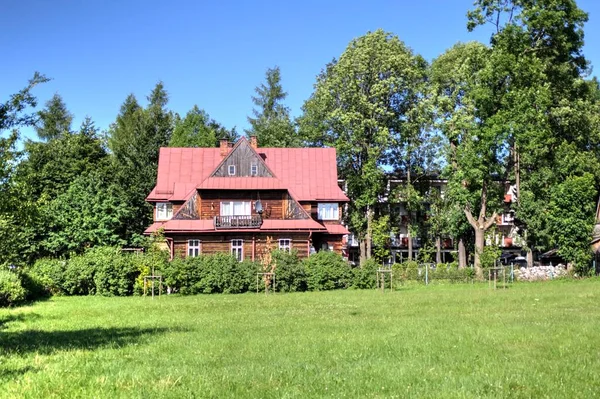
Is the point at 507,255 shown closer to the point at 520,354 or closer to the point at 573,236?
the point at 573,236

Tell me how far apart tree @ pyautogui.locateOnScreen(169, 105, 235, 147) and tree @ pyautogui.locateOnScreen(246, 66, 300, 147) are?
4080 mm

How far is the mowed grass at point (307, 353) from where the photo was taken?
27.6 feet

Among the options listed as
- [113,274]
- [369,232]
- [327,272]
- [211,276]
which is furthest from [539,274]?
[113,274]

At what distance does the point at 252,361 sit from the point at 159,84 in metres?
64.3

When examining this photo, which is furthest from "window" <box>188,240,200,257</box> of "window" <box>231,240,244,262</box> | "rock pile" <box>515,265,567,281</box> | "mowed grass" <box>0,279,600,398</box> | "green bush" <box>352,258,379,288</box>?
"mowed grass" <box>0,279,600,398</box>

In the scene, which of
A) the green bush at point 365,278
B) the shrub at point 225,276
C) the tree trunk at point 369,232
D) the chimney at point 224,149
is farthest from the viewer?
the tree trunk at point 369,232

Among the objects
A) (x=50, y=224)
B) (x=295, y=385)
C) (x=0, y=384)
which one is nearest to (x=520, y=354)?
(x=295, y=385)

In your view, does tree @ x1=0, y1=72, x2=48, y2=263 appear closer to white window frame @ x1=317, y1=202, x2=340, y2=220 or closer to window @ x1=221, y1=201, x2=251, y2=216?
window @ x1=221, y1=201, x2=251, y2=216

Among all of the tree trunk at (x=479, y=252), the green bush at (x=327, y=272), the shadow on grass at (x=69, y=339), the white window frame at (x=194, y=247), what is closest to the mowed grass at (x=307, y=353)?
the shadow on grass at (x=69, y=339)

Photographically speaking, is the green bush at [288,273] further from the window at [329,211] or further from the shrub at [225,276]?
the window at [329,211]

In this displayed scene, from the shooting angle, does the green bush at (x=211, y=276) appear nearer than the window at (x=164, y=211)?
Yes

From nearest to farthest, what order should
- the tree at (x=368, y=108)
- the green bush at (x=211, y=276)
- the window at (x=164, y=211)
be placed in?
the green bush at (x=211, y=276), the window at (x=164, y=211), the tree at (x=368, y=108)

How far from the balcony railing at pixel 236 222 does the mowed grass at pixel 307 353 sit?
23.3 m

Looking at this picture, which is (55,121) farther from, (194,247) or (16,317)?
(16,317)
